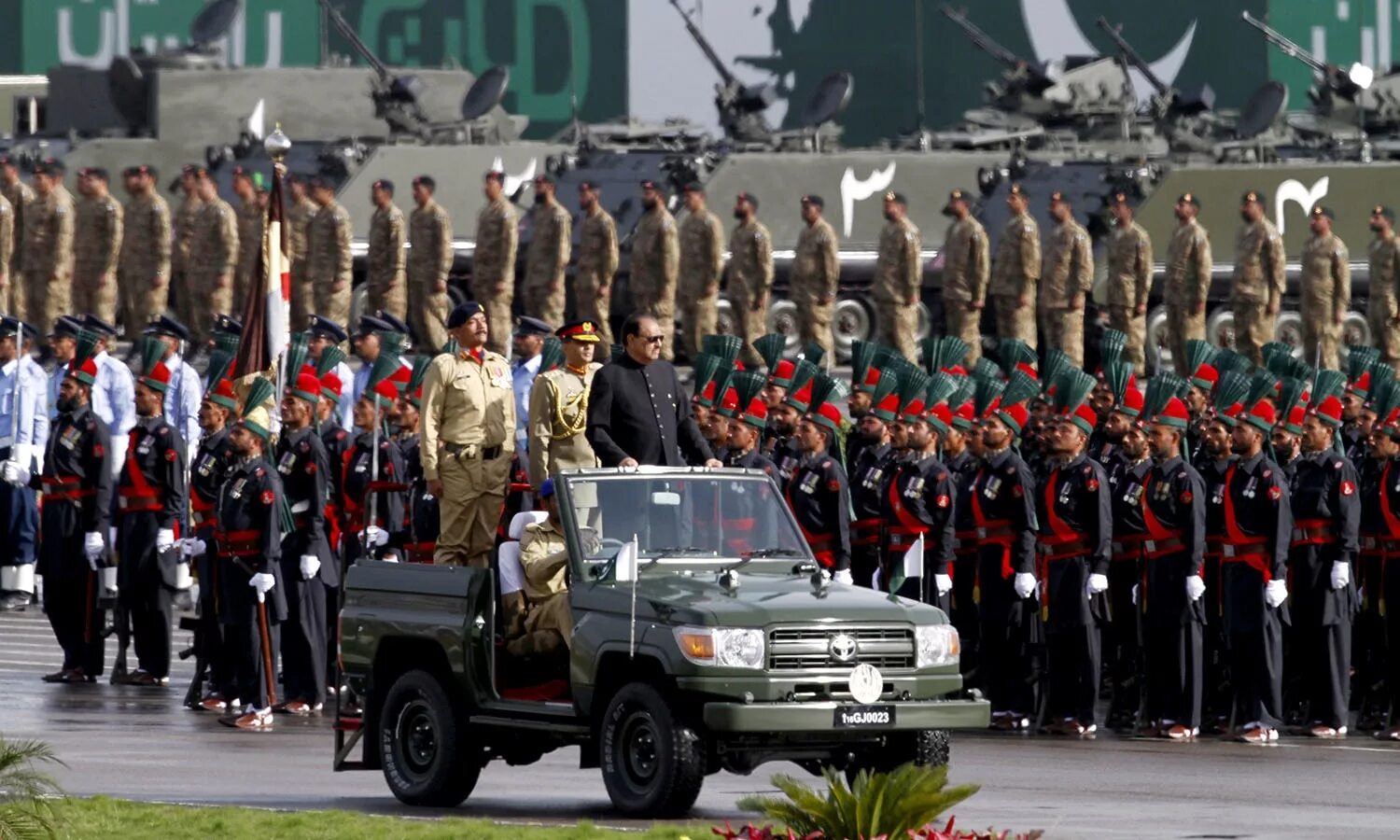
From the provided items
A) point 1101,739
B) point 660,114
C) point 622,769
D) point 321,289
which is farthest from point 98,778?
point 660,114

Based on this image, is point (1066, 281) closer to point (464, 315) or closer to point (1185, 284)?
point (1185, 284)

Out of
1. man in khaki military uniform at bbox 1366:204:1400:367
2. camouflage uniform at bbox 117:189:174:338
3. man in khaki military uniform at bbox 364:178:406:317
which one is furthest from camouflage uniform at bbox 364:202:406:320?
man in khaki military uniform at bbox 1366:204:1400:367

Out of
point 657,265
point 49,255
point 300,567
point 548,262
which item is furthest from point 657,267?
point 300,567

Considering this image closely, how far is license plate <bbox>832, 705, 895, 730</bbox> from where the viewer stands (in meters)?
13.1

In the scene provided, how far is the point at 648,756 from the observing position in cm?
1347

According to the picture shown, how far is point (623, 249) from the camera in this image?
36938mm

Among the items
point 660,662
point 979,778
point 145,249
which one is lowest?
point 979,778

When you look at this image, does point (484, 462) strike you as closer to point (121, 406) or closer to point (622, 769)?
point (622, 769)

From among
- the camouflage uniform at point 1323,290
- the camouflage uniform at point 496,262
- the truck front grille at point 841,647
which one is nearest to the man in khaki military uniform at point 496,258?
the camouflage uniform at point 496,262

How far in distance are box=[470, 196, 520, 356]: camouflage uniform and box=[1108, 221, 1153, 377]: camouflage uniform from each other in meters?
6.22

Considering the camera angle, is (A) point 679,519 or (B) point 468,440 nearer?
(A) point 679,519

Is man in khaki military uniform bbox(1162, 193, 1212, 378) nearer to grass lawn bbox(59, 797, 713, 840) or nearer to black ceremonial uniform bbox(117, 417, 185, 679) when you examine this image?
black ceremonial uniform bbox(117, 417, 185, 679)

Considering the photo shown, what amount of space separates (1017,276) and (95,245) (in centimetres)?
963

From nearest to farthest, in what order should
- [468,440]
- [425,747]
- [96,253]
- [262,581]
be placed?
[425,747], [468,440], [262,581], [96,253]
